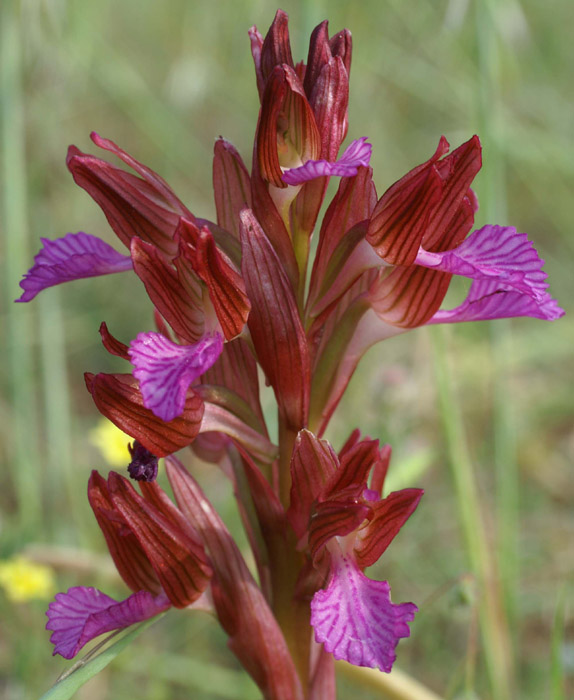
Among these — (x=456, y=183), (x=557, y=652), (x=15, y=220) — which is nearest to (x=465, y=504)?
(x=557, y=652)

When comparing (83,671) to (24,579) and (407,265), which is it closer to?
(407,265)

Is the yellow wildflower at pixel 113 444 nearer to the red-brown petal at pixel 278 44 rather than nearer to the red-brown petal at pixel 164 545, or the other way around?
the red-brown petal at pixel 164 545

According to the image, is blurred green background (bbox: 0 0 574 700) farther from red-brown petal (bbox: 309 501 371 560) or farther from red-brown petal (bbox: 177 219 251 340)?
red-brown petal (bbox: 177 219 251 340)

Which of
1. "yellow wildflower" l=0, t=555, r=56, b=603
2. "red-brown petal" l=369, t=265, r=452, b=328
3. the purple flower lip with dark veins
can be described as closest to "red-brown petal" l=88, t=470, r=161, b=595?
the purple flower lip with dark veins

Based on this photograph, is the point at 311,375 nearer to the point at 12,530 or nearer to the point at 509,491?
the point at 509,491

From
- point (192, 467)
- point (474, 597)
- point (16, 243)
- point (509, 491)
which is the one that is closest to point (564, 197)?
point (192, 467)

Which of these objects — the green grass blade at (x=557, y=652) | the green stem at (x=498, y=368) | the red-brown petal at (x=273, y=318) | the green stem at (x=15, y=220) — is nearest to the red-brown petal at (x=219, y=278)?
the red-brown petal at (x=273, y=318)
